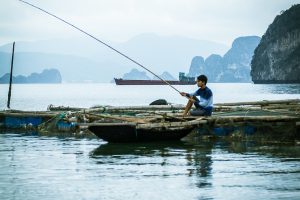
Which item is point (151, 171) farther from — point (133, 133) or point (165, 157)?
point (133, 133)

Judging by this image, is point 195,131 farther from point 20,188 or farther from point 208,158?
point 20,188

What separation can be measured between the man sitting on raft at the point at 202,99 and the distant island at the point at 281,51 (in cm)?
15521

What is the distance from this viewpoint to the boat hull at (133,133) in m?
15.2

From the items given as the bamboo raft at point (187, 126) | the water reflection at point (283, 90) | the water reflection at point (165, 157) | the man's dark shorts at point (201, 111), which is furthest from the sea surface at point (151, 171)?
the water reflection at point (283, 90)

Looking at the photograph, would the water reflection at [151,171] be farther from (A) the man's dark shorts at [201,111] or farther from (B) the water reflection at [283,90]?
(B) the water reflection at [283,90]

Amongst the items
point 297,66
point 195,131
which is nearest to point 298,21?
point 297,66

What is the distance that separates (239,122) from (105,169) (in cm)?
617

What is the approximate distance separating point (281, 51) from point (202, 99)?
165 meters

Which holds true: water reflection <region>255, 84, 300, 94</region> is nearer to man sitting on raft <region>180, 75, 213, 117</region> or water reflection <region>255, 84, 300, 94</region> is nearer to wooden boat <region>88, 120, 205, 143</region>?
man sitting on raft <region>180, 75, 213, 117</region>

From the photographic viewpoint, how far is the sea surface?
8875 mm

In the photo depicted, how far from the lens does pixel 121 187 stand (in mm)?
9359

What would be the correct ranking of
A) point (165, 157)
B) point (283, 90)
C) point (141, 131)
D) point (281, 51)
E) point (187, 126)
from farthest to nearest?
1. point (281, 51)
2. point (283, 90)
3. point (187, 126)
4. point (141, 131)
5. point (165, 157)

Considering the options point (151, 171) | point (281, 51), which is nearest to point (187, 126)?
point (151, 171)

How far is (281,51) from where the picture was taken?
573 feet
